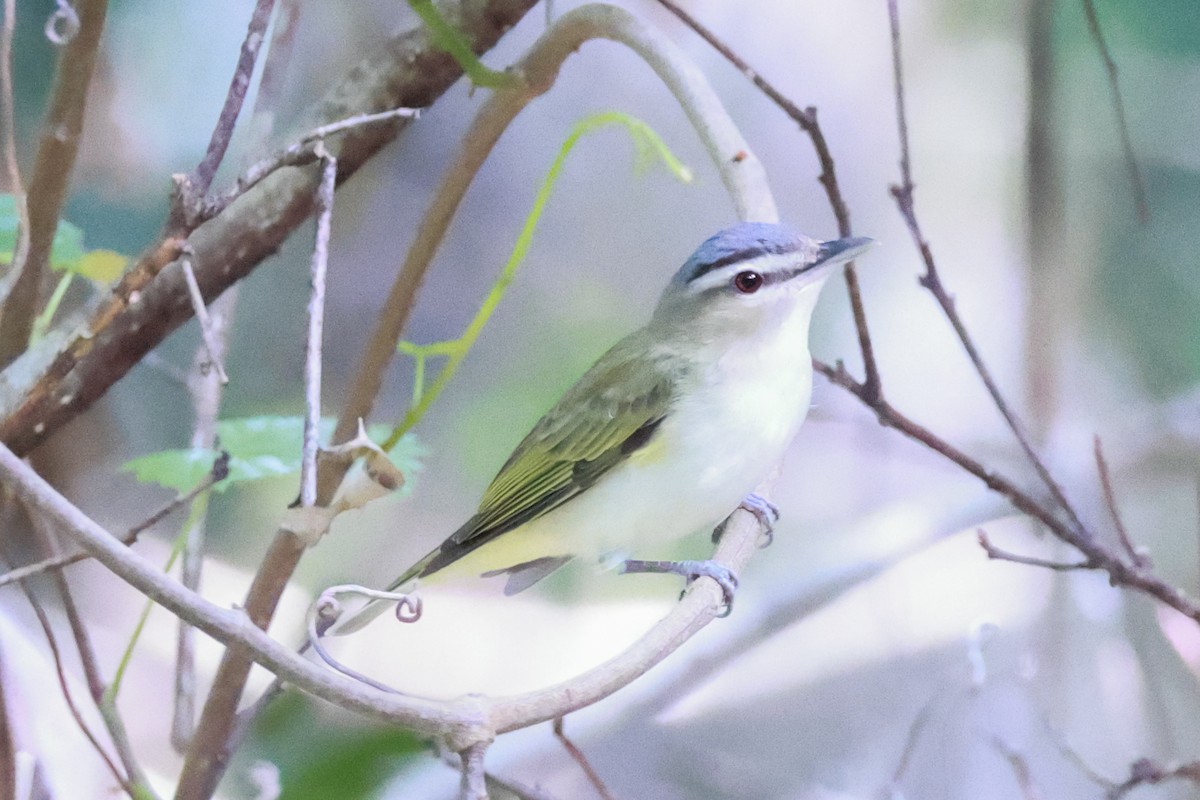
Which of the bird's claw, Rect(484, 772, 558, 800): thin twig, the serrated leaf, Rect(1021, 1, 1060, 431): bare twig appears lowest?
Rect(484, 772, 558, 800): thin twig

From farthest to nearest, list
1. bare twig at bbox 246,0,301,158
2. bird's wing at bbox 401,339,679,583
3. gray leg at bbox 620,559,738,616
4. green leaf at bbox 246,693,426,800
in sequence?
bare twig at bbox 246,0,301,158
green leaf at bbox 246,693,426,800
bird's wing at bbox 401,339,679,583
gray leg at bbox 620,559,738,616

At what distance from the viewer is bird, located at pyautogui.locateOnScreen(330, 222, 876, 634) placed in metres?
0.76

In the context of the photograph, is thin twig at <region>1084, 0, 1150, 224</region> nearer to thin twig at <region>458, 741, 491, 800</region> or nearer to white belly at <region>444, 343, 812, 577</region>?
white belly at <region>444, 343, 812, 577</region>

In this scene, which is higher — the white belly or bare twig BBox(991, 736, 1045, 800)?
the white belly

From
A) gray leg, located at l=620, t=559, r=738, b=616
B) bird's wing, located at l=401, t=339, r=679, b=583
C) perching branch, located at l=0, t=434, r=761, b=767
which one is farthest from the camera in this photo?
bird's wing, located at l=401, t=339, r=679, b=583

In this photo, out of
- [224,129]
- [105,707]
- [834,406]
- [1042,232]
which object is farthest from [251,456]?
[1042,232]

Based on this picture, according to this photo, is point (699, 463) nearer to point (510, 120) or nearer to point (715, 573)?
point (715, 573)

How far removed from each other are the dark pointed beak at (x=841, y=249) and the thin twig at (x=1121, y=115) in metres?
0.61

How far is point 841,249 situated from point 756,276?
71 millimetres

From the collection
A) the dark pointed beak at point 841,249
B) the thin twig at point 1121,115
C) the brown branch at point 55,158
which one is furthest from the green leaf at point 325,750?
the thin twig at point 1121,115

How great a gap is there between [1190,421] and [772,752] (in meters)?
0.67

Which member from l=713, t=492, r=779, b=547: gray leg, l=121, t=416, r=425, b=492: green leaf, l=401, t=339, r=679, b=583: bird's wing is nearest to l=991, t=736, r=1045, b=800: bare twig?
l=713, t=492, r=779, b=547: gray leg

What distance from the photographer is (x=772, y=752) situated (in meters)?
1.13

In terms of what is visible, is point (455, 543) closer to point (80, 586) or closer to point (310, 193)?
point (310, 193)
